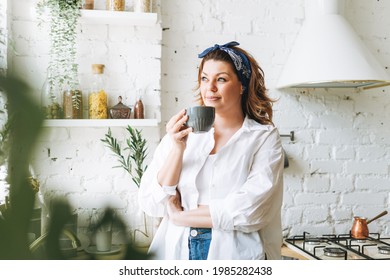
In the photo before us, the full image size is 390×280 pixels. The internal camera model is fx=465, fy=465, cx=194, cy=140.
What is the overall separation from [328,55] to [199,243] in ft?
3.32

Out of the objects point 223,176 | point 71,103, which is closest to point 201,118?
point 223,176

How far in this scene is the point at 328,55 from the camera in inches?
73.2

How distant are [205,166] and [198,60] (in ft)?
2.32

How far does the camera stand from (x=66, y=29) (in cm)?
166

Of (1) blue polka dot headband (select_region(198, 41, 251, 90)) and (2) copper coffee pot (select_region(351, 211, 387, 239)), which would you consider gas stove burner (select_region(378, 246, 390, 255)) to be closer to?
(2) copper coffee pot (select_region(351, 211, 387, 239))

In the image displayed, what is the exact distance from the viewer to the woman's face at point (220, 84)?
4.46 feet

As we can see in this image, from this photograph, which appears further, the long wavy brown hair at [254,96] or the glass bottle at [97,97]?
the glass bottle at [97,97]

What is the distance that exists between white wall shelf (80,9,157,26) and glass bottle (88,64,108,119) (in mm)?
168

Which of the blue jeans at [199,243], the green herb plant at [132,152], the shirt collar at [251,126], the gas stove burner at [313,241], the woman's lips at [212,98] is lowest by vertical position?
the gas stove burner at [313,241]

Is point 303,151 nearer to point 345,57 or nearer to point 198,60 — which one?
point 345,57

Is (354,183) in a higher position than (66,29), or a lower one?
lower

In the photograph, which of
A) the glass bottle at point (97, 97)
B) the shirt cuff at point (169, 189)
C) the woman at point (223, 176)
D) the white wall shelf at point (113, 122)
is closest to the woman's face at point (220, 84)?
the woman at point (223, 176)

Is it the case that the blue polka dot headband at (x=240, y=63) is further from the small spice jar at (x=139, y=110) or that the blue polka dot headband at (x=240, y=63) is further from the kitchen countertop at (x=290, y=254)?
the kitchen countertop at (x=290, y=254)
